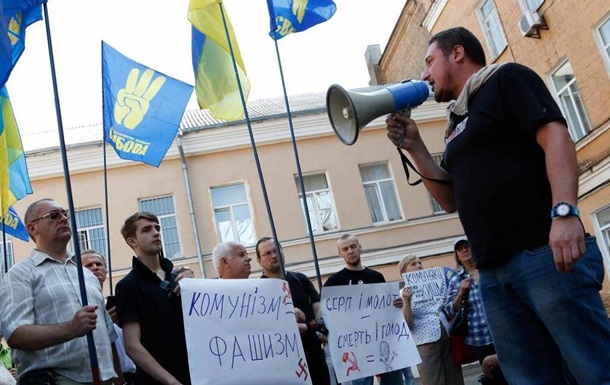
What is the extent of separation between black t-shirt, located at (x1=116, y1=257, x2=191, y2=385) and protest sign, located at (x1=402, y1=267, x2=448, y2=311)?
269 cm

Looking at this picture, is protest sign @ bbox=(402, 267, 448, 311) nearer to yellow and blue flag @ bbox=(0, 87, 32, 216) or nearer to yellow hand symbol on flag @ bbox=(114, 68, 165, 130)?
yellow hand symbol on flag @ bbox=(114, 68, 165, 130)

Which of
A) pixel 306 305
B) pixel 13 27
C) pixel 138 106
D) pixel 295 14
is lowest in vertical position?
pixel 306 305

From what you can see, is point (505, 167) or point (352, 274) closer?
point (505, 167)

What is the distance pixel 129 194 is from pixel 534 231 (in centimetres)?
1577

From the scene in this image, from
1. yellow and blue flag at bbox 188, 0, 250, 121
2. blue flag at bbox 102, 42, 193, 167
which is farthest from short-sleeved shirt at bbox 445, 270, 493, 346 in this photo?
blue flag at bbox 102, 42, 193, 167

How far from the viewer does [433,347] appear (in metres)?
5.64

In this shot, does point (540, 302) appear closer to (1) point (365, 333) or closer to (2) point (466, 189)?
(2) point (466, 189)

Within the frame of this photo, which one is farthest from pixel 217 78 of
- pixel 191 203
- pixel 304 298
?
pixel 191 203

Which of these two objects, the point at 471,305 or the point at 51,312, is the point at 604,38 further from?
the point at 51,312

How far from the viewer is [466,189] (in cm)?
253

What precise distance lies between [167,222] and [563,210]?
15.7m

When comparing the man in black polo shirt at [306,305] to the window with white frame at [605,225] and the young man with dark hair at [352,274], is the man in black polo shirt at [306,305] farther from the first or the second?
the window with white frame at [605,225]

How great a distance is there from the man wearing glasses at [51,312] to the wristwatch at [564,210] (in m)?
2.34

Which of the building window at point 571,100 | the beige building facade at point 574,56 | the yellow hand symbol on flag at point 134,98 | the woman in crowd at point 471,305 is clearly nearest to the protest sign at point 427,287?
the woman in crowd at point 471,305
